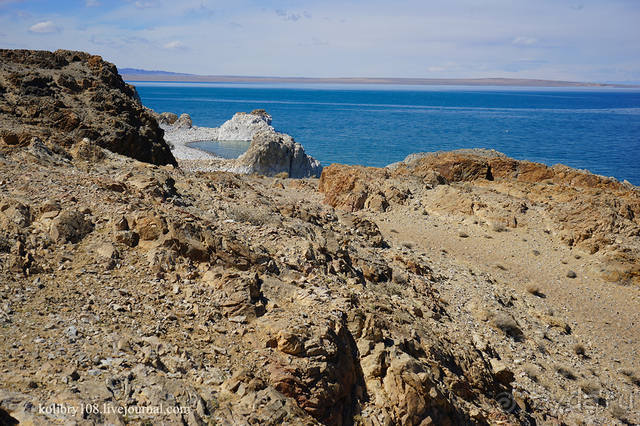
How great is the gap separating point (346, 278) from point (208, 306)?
4018mm

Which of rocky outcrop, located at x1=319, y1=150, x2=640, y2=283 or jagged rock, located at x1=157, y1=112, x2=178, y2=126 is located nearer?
rocky outcrop, located at x1=319, y1=150, x2=640, y2=283

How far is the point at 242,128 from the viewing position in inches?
2788

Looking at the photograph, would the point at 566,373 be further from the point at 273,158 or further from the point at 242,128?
the point at 242,128

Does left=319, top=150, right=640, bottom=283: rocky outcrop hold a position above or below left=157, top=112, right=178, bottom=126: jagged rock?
below

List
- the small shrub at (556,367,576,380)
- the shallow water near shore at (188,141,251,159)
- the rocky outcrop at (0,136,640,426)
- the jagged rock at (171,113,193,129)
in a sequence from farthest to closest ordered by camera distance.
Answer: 1. the jagged rock at (171,113,193,129)
2. the shallow water near shore at (188,141,251,159)
3. the small shrub at (556,367,576,380)
4. the rocky outcrop at (0,136,640,426)

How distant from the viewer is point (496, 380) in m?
10.7

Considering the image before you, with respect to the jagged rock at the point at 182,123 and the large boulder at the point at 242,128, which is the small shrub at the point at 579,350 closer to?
the large boulder at the point at 242,128

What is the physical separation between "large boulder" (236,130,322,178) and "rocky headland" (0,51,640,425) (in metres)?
18.5

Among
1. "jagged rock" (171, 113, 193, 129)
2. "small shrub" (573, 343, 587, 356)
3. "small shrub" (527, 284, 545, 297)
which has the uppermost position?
"jagged rock" (171, 113, 193, 129)

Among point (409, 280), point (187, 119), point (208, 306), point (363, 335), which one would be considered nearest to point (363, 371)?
point (363, 335)

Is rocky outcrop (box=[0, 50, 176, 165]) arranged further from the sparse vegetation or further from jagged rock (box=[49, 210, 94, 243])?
the sparse vegetation

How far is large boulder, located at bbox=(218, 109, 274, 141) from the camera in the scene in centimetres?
6944

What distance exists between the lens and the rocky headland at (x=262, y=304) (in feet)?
19.7

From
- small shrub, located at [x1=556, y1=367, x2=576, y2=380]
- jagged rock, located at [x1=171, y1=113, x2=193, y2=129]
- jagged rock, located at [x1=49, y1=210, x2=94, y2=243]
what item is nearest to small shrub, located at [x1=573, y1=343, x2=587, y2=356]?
small shrub, located at [x1=556, y1=367, x2=576, y2=380]
